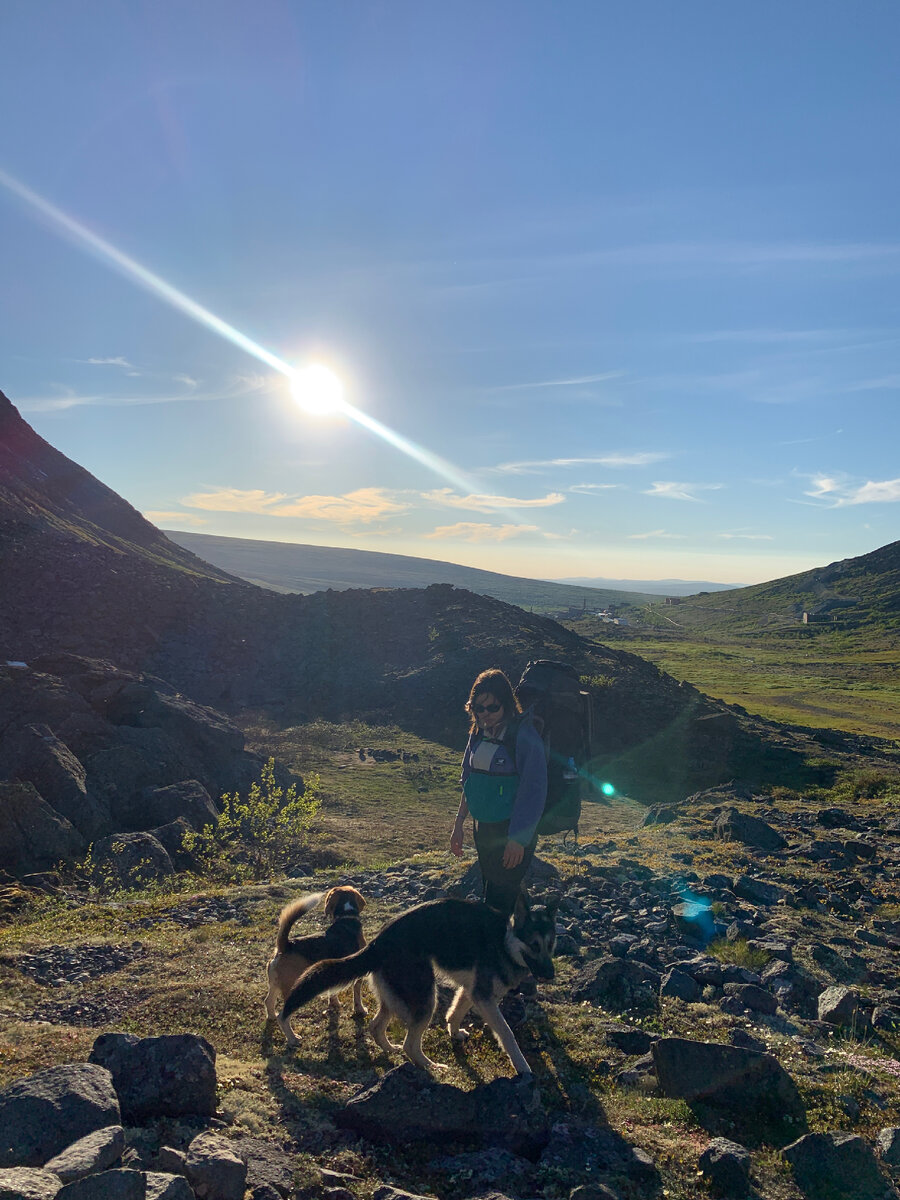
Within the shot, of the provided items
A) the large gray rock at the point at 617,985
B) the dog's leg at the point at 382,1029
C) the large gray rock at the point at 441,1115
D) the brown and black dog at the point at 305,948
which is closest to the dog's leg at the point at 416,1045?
the dog's leg at the point at 382,1029

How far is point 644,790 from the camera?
2245cm

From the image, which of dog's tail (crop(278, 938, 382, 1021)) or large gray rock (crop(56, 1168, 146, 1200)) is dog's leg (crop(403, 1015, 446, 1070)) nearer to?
dog's tail (crop(278, 938, 382, 1021))

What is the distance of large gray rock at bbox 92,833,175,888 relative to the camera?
1103cm

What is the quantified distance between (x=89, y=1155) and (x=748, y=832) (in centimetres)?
→ 1295

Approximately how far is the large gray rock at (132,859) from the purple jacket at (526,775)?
25.8 ft

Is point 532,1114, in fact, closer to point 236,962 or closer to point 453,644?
point 236,962

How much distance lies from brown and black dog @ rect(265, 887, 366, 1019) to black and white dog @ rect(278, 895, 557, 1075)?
0.65m

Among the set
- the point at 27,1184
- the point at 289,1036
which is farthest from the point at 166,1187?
the point at 289,1036

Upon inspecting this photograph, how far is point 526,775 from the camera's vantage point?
5.88 m

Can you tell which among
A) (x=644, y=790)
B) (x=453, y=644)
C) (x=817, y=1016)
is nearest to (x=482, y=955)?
(x=817, y=1016)

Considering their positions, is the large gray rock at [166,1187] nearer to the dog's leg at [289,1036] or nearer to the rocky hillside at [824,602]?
the dog's leg at [289,1036]

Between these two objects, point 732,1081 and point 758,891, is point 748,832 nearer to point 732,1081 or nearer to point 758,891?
point 758,891

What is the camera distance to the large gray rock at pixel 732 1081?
4.93 meters

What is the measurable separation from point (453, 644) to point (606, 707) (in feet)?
29.8
